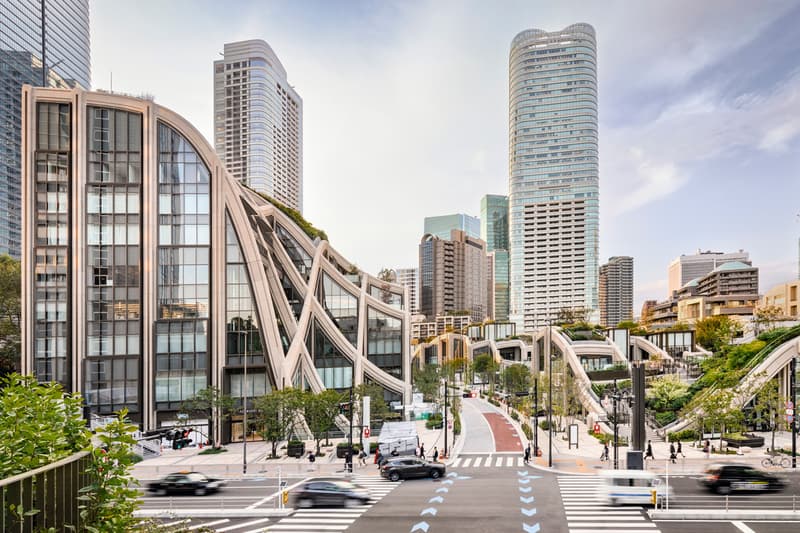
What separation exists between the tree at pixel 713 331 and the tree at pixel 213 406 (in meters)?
64.9

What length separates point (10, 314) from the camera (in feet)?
211

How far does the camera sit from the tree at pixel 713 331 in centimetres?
7150

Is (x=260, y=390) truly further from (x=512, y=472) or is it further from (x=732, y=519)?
(x=732, y=519)

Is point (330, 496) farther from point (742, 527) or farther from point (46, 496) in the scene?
point (46, 496)

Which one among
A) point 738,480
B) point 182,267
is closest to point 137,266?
point 182,267

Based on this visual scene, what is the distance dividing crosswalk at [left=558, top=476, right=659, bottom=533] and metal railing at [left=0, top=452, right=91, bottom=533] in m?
20.0

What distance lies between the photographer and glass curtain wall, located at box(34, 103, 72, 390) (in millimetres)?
47438

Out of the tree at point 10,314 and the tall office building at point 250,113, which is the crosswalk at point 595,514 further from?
the tall office building at point 250,113

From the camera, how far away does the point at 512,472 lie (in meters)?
33.2

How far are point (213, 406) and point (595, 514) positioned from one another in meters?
34.5

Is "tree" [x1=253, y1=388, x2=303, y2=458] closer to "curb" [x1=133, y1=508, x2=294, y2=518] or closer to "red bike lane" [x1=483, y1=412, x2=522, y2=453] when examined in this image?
"curb" [x1=133, y1=508, x2=294, y2=518]

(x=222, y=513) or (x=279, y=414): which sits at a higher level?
(x=279, y=414)

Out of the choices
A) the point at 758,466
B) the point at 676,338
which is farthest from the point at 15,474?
the point at 676,338

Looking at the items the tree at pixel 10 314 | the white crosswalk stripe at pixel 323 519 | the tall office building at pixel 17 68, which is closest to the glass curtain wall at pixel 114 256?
the tree at pixel 10 314
